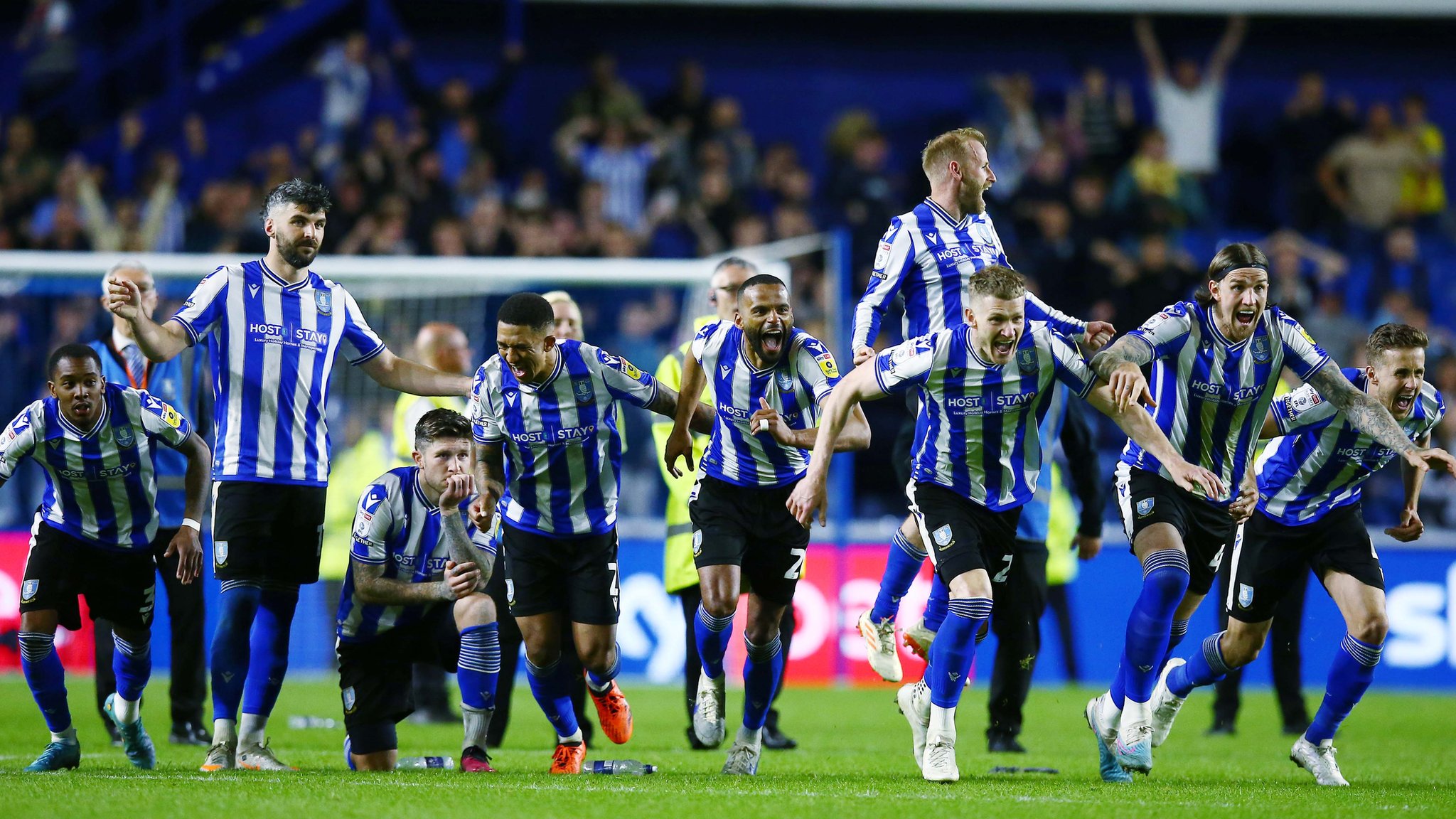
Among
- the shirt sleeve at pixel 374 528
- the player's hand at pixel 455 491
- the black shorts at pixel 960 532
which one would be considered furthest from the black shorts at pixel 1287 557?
the shirt sleeve at pixel 374 528

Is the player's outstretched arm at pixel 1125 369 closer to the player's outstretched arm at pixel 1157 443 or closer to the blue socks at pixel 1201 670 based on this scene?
the player's outstretched arm at pixel 1157 443

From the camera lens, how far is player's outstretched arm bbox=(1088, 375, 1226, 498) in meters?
6.45

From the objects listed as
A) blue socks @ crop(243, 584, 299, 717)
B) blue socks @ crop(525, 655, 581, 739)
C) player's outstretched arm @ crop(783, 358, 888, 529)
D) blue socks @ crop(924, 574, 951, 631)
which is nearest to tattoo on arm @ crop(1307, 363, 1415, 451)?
blue socks @ crop(924, 574, 951, 631)

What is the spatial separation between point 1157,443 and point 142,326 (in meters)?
4.06

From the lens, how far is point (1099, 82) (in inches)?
715

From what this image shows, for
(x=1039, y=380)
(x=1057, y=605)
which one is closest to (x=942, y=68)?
(x=1057, y=605)

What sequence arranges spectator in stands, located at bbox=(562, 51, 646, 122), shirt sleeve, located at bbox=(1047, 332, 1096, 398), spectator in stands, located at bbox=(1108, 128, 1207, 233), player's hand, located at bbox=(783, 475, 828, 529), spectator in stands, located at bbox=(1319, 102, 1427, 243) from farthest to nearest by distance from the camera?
1. spectator in stands, located at bbox=(1319, 102, 1427, 243)
2. spectator in stands, located at bbox=(562, 51, 646, 122)
3. spectator in stands, located at bbox=(1108, 128, 1207, 233)
4. shirt sleeve, located at bbox=(1047, 332, 1096, 398)
5. player's hand, located at bbox=(783, 475, 828, 529)

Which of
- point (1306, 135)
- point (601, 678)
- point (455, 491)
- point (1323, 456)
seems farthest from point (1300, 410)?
point (1306, 135)

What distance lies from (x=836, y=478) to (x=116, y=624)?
6.56 metres

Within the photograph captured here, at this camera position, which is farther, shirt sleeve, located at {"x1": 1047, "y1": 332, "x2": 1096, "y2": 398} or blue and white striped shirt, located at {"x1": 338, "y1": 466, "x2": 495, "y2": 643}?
blue and white striped shirt, located at {"x1": 338, "y1": 466, "x2": 495, "y2": 643}

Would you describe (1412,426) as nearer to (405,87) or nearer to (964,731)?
(964,731)

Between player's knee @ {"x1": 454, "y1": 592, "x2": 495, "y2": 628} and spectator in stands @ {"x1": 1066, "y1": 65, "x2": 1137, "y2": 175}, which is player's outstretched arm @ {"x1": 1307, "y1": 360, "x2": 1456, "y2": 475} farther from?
spectator in stands @ {"x1": 1066, "y1": 65, "x2": 1137, "y2": 175}

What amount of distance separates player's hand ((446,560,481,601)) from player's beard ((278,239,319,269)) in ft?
4.79

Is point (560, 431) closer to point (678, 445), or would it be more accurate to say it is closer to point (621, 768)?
point (678, 445)
